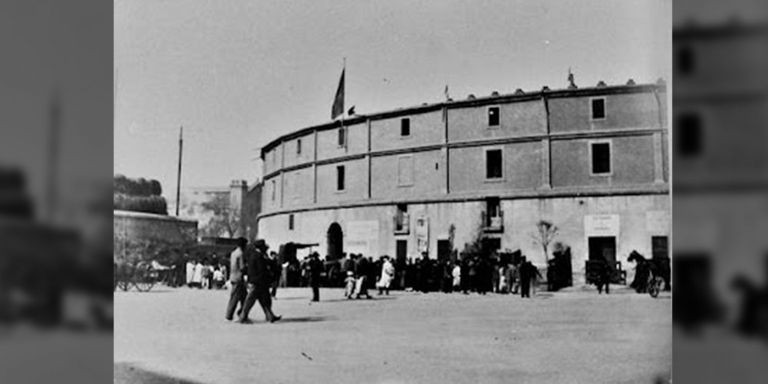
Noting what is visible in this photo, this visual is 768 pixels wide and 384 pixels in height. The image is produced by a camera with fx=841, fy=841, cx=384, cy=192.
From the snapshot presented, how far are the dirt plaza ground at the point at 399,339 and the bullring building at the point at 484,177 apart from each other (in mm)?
365

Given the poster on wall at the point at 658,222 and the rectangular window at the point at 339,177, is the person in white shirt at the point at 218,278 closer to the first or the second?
the rectangular window at the point at 339,177

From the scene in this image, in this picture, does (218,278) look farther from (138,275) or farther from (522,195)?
(522,195)

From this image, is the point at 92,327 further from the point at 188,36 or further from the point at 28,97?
the point at 188,36

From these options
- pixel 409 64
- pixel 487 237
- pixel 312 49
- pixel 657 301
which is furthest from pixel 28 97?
pixel 657 301

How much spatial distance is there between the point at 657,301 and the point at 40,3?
5.31 metres

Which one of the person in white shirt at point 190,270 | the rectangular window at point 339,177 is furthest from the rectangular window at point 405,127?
the person in white shirt at point 190,270

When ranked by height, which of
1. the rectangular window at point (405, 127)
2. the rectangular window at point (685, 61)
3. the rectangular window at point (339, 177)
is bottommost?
the rectangular window at point (339, 177)

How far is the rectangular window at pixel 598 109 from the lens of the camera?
6.00 metres

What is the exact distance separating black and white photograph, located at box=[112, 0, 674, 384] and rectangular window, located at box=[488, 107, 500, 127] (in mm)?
15

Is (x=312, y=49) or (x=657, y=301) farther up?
(x=312, y=49)

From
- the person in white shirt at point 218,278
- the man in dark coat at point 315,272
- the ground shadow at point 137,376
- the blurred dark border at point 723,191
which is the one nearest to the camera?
the blurred dark border at point 723,191

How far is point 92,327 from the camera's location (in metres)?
6.78

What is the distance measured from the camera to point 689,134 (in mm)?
5824

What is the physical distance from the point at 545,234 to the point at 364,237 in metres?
1.35
